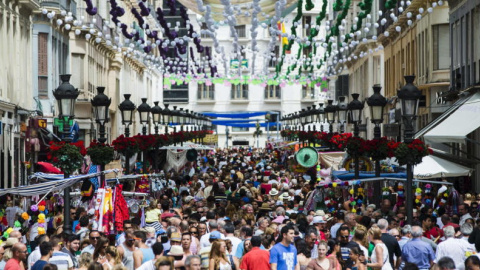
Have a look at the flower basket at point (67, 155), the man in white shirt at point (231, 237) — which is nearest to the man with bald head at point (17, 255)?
the man in white shirt at point (231, 237)

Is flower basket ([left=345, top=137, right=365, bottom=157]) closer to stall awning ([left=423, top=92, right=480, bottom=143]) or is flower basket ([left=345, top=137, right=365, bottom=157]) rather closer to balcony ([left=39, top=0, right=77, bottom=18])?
stall awning ([left=423, top=92, right=480, bottom=143])

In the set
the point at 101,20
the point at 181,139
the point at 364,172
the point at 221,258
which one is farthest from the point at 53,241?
the point at 101,20

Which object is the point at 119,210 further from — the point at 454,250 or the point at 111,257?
the point at 454,250

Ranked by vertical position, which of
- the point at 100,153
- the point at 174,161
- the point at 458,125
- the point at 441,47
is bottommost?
the point at 174,161

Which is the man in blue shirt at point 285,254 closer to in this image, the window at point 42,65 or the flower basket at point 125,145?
the flower basket at point 125,145

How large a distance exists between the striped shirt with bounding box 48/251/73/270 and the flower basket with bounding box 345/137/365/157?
37.2 ft

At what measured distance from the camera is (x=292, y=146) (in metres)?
56.2

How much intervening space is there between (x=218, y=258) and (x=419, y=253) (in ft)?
9.44

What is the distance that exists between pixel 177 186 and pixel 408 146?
14.9m

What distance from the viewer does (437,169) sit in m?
26.4

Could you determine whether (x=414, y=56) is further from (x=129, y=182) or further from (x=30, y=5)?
(x=129, y=182)

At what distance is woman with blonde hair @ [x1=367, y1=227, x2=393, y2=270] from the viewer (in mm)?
15523

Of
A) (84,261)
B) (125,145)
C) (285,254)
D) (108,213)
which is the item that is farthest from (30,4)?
(84,261)

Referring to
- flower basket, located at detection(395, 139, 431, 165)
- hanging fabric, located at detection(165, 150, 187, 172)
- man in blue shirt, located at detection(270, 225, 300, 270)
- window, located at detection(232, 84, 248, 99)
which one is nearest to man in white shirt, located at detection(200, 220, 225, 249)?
man in blue shirt, located at detection(270, 225, 300, 270)
